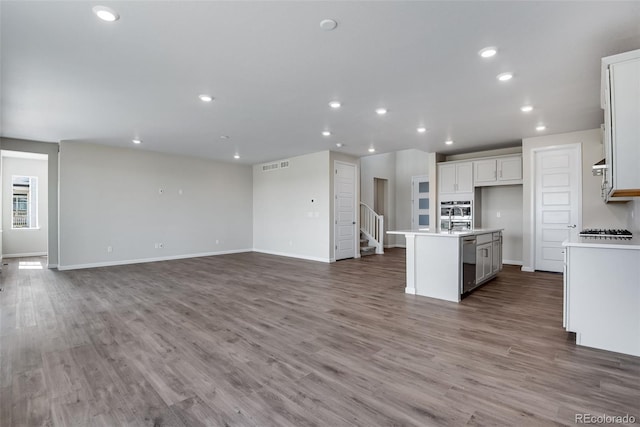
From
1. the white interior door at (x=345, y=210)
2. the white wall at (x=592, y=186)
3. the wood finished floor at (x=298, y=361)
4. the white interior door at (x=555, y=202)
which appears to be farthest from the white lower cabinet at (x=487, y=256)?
the white interior door at (x=345, y=210)

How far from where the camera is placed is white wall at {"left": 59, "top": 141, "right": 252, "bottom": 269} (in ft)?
22.1

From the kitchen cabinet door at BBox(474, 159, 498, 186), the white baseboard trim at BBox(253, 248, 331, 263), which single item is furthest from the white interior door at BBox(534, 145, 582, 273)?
the white baseboard trim at BBox(253, 248, 331, 263)

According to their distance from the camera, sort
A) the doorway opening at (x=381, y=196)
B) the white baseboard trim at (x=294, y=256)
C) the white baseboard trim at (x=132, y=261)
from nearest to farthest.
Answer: the white baseboard trim at (x=132, y=261)
the white baseboard trim at (x=294, y=256)
the doorway opening at (x=381, y=196)

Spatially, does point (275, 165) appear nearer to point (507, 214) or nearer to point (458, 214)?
point (458, 214)

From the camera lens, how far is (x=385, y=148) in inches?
293

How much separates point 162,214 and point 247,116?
15.2 ft

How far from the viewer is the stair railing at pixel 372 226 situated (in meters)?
9.42

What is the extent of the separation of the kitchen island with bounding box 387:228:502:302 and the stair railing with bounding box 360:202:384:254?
4.53 meters

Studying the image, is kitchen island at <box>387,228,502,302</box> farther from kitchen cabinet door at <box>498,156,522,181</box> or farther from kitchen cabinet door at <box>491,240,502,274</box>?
kitchen cabinet door at <box>498,156,522,181</box>

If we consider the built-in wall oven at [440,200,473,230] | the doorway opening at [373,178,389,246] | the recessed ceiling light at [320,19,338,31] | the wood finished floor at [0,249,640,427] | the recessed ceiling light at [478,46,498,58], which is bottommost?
the wood finished floor at [0,249,640,427]

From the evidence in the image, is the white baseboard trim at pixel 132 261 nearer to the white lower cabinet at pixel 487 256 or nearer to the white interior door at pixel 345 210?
the white interior door at pixel 345 210

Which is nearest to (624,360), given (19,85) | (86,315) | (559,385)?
(559,385)

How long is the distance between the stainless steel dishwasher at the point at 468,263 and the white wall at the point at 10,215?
11197mm

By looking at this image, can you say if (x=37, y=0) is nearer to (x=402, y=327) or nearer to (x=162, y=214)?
(x=402, y=327)
